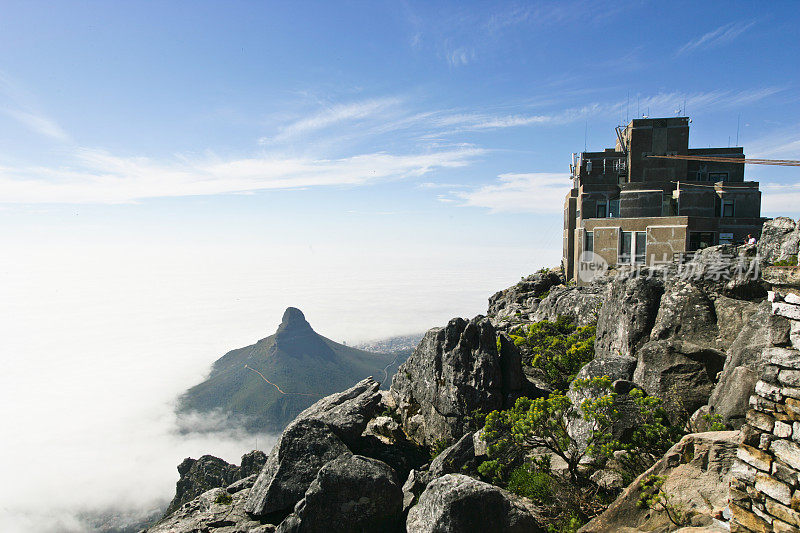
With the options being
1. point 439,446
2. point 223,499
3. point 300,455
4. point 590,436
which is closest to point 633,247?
point 590,436

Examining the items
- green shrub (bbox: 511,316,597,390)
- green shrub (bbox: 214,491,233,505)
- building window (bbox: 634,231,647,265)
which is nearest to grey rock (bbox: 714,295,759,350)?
green shrub (bbox: 511,316,597,390)

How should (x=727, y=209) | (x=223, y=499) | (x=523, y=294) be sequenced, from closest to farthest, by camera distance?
(x=223, y=499), (x=727, y=209), (x=523, y=294)

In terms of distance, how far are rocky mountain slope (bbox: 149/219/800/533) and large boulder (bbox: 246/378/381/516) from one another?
→ 0.16ft

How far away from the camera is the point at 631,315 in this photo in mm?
17781

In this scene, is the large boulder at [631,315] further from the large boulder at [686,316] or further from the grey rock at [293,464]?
the grey rock at [293,464]

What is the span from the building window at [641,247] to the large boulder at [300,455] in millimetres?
26134

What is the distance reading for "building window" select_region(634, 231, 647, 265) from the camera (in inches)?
1273

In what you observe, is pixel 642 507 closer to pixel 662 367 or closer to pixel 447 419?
pixel 662 367

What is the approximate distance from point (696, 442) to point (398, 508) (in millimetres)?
8516

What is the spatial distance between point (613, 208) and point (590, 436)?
103ft

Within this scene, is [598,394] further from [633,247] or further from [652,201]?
[652,201]

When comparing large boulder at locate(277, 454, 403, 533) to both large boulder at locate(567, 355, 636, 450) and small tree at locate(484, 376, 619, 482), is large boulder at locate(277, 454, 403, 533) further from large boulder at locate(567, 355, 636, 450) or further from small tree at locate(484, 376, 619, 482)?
large boulder at locate(567, 355, 636, 450)

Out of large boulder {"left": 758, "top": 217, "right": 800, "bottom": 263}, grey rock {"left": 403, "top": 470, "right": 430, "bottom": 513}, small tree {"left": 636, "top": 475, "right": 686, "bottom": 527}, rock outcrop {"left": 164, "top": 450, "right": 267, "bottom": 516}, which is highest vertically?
large boulder {"left": 758, "top": 217, "right": 800, "bottom": 263}

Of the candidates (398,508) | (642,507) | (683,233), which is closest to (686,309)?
(642,507)
